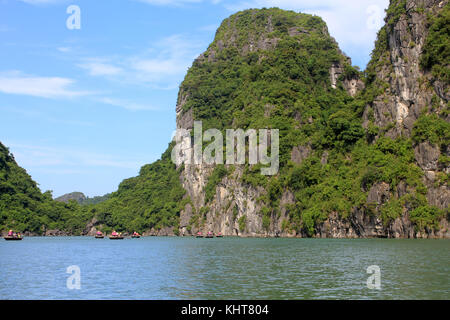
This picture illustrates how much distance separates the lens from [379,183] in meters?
63.4

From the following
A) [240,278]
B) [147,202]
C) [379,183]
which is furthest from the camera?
[147,202]

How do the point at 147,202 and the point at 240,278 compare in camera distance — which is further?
the point at 147,202

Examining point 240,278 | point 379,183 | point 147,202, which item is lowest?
point 240,278

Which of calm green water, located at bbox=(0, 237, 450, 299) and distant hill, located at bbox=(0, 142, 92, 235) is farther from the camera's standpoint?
distant hill, located at bbox=(0, 142, 92, 235)

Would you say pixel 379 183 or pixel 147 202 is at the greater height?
pixel 379 183

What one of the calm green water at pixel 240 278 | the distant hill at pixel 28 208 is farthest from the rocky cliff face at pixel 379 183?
the distant hill at pixel 28 208

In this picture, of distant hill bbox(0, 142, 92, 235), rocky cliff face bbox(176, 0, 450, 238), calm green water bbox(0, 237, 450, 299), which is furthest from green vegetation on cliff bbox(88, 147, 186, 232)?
calm green water bbox(0, 237, 450, 299)

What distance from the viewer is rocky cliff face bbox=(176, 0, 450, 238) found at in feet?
200

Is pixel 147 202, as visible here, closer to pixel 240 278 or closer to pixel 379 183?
pixel 379 183

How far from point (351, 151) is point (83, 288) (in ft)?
195

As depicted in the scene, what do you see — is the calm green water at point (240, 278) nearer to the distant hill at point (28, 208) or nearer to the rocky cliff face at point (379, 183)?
the rocky cliff face at point (379, 183)

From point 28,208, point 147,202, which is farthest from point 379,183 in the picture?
point 28,208

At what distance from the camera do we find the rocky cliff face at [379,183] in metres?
61.1

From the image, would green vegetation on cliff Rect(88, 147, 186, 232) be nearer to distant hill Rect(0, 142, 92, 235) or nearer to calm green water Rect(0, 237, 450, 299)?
distant hill Rect(0, 142, 92, 235)
